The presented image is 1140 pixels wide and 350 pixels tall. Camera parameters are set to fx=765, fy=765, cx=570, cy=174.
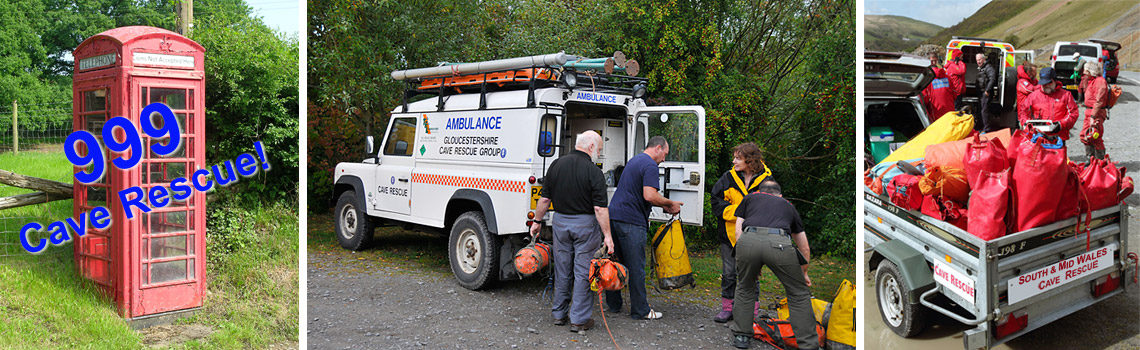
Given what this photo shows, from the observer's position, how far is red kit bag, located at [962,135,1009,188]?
14.3 feet

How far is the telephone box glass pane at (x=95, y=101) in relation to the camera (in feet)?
19.3

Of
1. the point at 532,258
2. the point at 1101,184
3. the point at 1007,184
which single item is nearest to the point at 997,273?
the point at 1007,184

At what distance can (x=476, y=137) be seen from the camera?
23.3 feet

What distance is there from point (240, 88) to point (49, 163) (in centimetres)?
188

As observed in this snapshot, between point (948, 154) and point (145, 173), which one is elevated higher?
point (948, 154)

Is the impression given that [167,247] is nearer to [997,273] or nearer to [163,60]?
[163,60]

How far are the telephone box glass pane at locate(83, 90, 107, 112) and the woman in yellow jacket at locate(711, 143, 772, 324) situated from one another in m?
4.72

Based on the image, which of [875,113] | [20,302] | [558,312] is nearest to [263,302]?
[20,302]

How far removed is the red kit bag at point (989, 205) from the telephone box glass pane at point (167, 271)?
18.8 ft

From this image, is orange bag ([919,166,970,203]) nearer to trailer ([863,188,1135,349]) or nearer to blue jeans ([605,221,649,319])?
trailer ([863,188,1135,349])

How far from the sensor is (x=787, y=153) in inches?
397

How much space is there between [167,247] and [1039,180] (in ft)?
20.1

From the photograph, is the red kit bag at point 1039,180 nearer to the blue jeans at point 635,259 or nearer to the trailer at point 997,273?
the trailer at point 997,273

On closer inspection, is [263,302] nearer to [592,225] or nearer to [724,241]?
[592,225]
